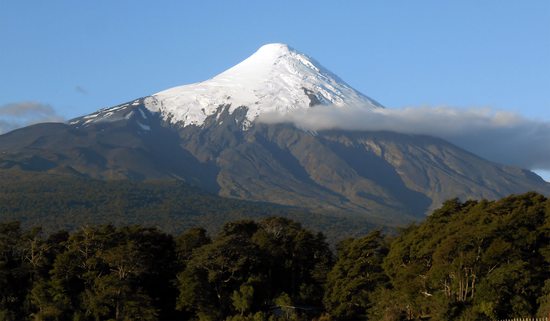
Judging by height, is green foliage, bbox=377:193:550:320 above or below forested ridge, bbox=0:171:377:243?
below

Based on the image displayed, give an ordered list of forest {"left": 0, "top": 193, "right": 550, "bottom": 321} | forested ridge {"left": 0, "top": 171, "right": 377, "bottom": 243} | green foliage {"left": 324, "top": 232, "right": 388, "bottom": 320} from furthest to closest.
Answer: forested ridge {"left": 0, "top": 171, "right": 377, "bottom": 243}
green foliage {"left": 324, "top": 232, "right": 388, "bottom": 320}
forest {"left": 0, "top": 193, "right": 550, "bottom": 321}

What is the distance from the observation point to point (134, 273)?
55.3 m

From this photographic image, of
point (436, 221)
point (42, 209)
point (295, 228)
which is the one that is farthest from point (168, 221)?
point (436, 221)

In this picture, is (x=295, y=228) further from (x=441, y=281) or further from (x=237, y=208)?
(x=237, y=208)

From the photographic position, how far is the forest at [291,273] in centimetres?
4866

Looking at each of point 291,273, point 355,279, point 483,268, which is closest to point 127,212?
point 291,273

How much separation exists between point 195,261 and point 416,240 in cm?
1201

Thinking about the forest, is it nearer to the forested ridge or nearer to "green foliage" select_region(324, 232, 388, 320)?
"green foliage" select_region(324, 232, 388, 320)

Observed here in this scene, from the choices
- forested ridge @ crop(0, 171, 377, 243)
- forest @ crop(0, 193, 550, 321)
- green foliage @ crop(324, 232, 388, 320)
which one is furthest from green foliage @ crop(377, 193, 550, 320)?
forested ridge @ crop(0, 171, 377, 243)

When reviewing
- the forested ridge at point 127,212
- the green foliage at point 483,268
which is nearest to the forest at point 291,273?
the green foliage at point 483,268

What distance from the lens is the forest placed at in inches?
1916

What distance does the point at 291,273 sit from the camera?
60.4m

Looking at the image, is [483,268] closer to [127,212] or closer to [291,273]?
[291,273]

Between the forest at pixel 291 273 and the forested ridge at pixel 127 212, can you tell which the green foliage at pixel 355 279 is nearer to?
the forest at pixel 291 273
